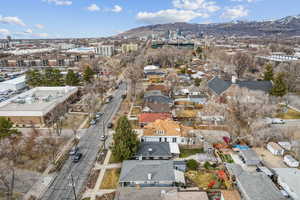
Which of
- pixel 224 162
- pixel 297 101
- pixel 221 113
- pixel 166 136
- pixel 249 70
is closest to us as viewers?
pixel 224 162

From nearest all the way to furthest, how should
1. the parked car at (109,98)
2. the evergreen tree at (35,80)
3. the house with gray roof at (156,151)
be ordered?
the house with gray roof at (156,151) < the parked car at (109,98) < the evergreen tree at (35,80)

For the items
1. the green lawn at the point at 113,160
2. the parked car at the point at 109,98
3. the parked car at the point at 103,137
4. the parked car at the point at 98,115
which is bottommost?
the green lawn at the point at 113,160

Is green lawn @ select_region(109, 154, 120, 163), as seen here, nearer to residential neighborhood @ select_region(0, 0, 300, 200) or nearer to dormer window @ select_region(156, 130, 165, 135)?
residential neighborhood @ select_region(0, 0, 300, 200)

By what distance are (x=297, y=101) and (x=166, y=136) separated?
119 feet

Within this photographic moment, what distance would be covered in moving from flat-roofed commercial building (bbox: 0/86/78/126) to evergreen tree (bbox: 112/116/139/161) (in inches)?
695

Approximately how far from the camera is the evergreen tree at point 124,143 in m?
23.7

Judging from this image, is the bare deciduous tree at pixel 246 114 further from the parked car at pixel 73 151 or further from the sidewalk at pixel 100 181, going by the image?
the parked car at pixel 73 151

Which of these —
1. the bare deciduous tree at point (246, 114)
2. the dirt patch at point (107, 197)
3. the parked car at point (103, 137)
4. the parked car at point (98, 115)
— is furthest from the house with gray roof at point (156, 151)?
the parked car at point (98, 115)

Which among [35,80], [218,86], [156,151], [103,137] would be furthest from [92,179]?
[35,80]

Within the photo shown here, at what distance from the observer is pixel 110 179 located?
2234cm

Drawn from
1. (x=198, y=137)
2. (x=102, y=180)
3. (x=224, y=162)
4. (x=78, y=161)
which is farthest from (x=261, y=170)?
(x=78, y=161)

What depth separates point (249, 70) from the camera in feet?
247

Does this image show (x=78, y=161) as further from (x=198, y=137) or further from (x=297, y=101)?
(x=297, y=101)

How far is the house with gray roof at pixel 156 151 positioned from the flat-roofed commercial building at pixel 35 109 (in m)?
19.4
